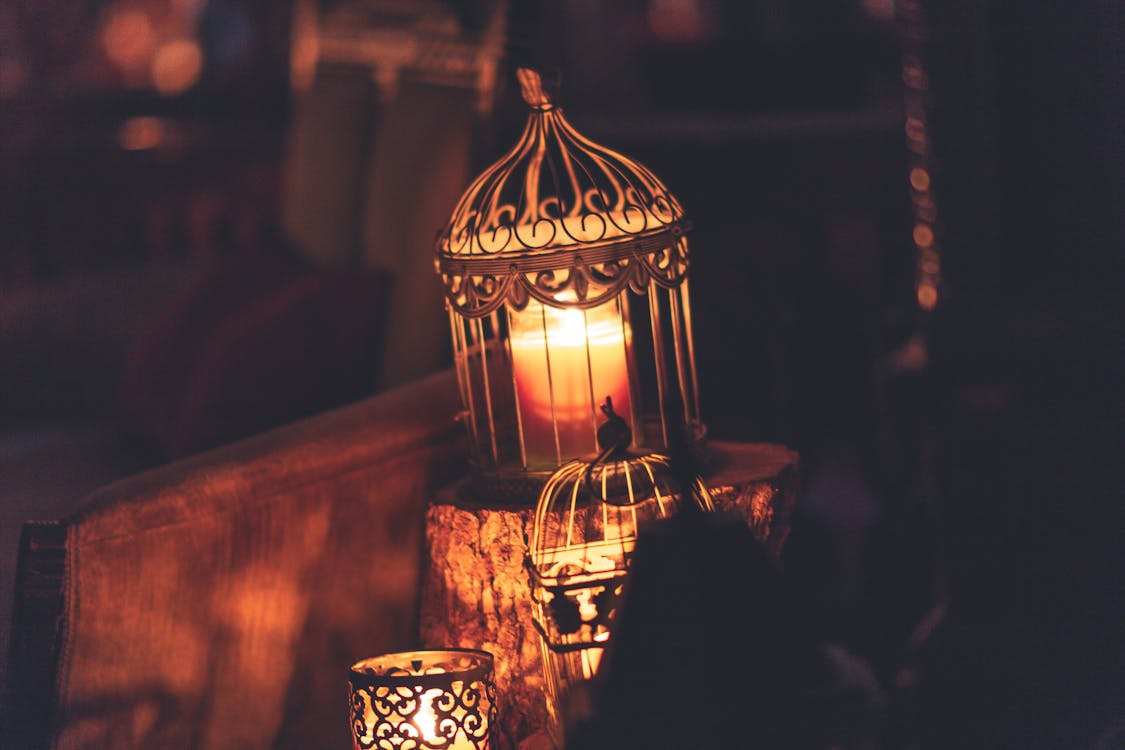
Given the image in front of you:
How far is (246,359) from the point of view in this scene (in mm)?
1607

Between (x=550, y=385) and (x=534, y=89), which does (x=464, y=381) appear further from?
(x=534, y=89)

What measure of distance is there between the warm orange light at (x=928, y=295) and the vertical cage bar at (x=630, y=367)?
81cm

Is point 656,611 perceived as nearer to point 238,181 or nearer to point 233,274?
point 233,274

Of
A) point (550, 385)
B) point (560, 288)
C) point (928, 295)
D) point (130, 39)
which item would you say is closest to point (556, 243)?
point (560, 288)

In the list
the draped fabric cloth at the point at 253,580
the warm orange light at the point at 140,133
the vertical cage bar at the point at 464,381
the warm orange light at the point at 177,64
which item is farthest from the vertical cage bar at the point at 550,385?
the warm orange light at the point at 177,64

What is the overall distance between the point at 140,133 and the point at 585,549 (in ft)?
13.0

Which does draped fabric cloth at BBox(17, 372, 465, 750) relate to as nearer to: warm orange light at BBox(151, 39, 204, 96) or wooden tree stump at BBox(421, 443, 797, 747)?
wooden tree stump at BBox(421, 443, 797, 747)

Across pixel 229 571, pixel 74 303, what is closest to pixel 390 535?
pixel 229 571

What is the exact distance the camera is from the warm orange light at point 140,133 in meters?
4.29

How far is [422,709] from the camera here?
1.21 metres

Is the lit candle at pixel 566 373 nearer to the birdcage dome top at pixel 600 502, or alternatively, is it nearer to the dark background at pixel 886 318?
the birdcage dome top at pixel 600 502

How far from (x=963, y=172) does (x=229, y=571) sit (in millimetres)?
1610

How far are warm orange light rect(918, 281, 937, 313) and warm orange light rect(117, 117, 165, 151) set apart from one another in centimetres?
296

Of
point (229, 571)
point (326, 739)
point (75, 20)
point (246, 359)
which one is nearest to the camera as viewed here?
point (229, 571)
